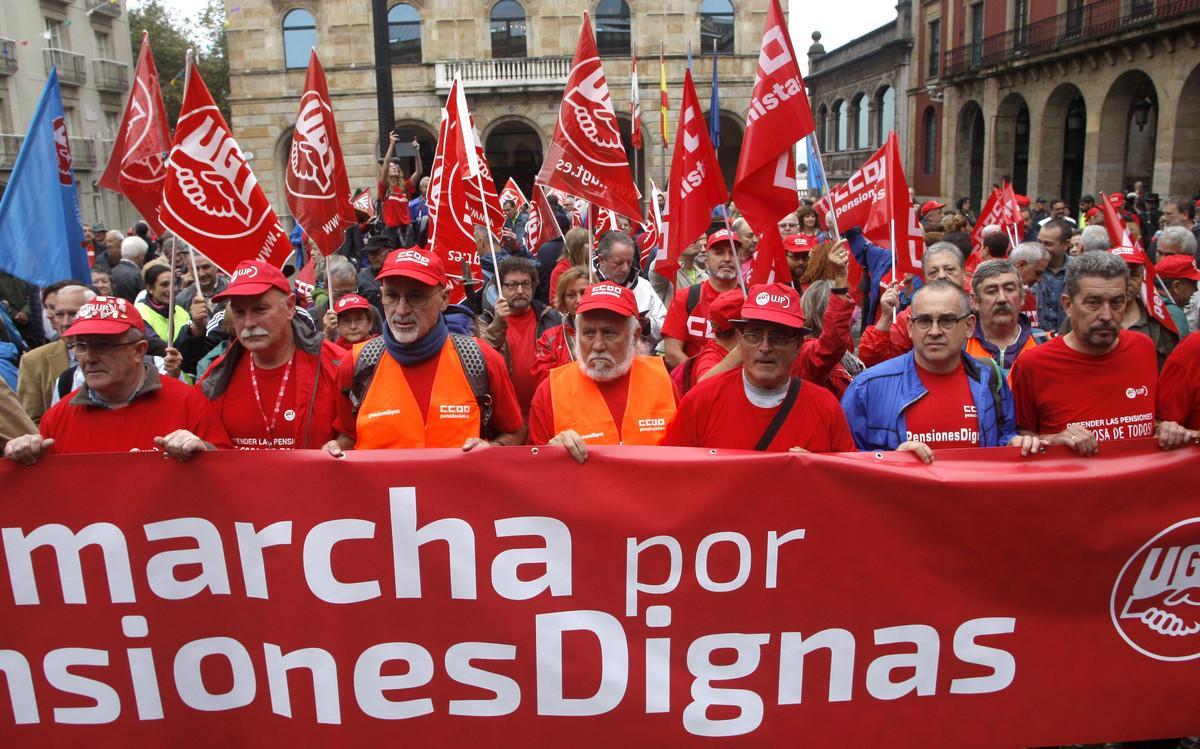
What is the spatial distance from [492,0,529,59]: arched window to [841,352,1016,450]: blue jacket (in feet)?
104

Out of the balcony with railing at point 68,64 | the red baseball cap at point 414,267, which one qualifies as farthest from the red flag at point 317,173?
the balcony with railing at point 68,64

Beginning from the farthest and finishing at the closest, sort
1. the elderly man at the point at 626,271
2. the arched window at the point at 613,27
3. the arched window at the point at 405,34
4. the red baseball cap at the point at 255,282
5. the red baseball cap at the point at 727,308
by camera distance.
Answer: the arched window at the point at 405,34, the arched window at the point at 613,27, the elderly man at the point at 626,271, the red baseball cap at the point at 727,308, the red baseball cap at the point at 255,282

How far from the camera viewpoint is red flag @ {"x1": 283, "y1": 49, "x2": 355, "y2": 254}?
572 cm

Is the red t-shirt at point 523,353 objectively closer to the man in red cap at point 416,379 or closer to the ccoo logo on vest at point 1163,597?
the man in red cap at point 416,379

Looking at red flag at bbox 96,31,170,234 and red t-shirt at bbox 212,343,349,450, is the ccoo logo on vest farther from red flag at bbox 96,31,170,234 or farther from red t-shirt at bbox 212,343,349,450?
red flag at bbox 96,31,170,234

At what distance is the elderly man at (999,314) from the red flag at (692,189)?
4.76ft

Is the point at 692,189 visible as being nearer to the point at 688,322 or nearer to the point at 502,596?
the point at 688,322

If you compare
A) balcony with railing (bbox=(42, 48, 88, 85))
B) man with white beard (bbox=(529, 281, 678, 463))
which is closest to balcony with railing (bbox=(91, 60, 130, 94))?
balcony with railing (bbox=(42, 48, 88, 85))

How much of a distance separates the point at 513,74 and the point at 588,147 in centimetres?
2846

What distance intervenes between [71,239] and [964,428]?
4454mm

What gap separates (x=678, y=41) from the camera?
106ft

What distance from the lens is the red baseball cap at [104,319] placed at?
322 centimetres

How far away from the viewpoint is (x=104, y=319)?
329 centimetres

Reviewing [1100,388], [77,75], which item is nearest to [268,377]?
[1100,388]
